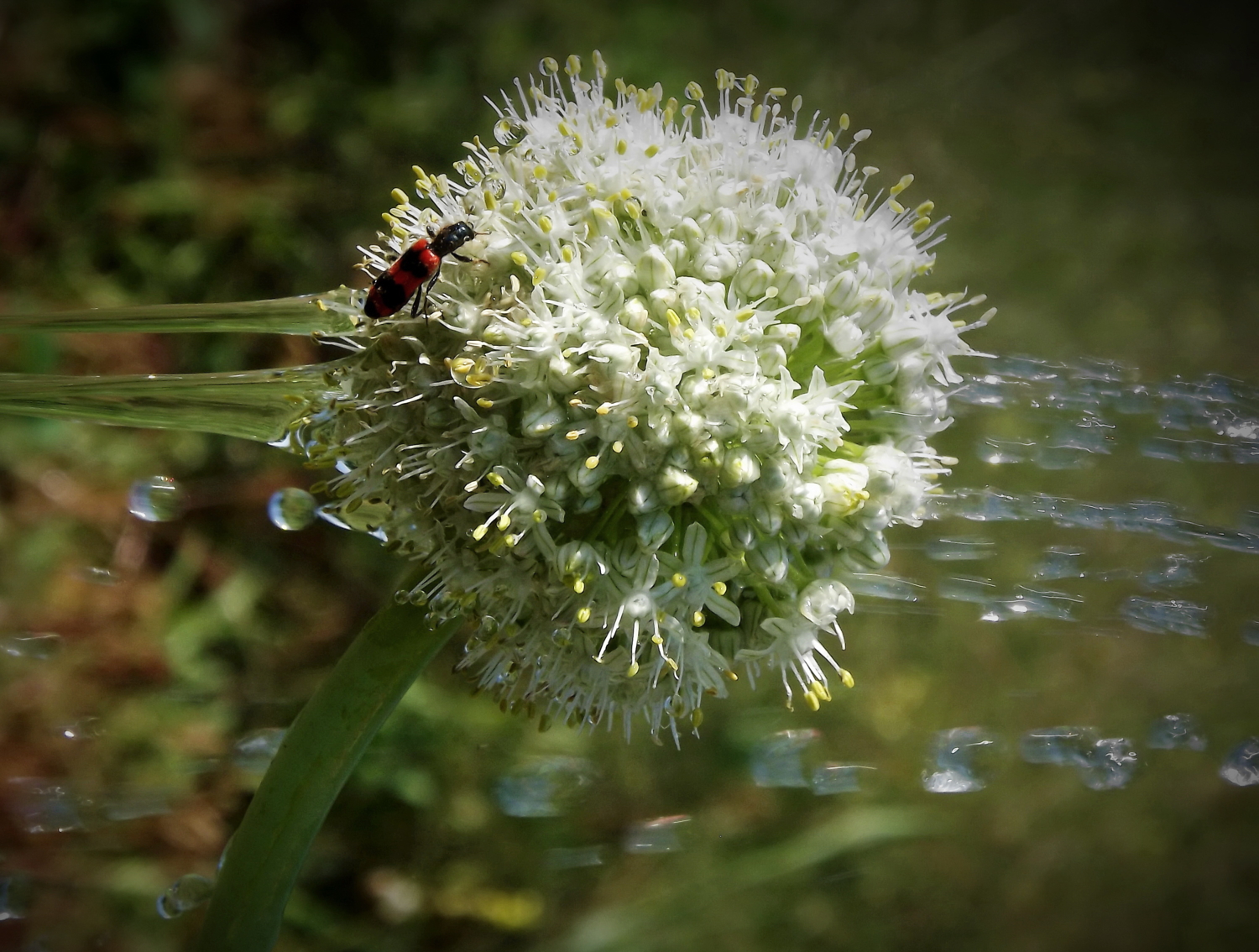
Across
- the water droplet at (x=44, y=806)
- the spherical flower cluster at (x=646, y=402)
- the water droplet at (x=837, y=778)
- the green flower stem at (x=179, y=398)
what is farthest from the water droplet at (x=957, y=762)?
the water droplet at (x=44, y=806)

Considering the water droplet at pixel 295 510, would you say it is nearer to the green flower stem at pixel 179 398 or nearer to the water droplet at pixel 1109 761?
the green flower stem at pixel 179 398

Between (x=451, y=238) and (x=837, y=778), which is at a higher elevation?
(x=451, y=238)

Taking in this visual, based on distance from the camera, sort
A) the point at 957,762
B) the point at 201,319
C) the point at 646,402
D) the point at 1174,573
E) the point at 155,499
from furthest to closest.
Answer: the point at 1174,573 → the point at 957,762 → the point at 155,499 → the point at 201,319 → the point at 646,402

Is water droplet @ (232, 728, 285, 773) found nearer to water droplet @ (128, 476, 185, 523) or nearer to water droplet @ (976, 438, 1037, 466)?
water droplet @ (128, 476, 185, 523)

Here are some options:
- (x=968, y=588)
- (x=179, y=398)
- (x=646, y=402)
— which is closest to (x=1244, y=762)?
(x=968, y=588)

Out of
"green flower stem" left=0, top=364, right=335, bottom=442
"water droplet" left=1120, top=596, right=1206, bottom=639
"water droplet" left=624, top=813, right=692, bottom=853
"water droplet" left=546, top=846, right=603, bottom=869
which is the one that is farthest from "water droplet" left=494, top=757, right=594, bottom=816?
"water droplet" left=1120, top=596, right=1206, bottom=639

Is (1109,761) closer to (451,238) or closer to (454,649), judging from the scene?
(454,649)
